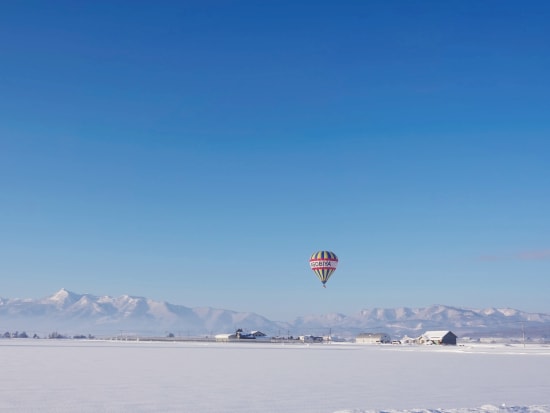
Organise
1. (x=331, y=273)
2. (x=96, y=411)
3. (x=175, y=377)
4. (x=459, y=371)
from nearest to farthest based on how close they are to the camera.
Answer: (x=96, y=411), (x=175, y=377), (x=459, y=371), (x=331, y=273)

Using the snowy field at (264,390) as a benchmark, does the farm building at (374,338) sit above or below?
above

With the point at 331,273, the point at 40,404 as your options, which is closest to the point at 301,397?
the point at 40,404

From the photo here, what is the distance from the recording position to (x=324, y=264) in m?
93.0

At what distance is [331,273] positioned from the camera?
93.6 m

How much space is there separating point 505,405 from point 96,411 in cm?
1227

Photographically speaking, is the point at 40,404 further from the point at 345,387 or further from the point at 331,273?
the point at 331,273

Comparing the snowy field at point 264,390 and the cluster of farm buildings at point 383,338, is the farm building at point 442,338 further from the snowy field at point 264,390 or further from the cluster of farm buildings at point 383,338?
the snowy field at point 264,390

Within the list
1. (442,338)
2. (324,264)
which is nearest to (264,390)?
(324,264)

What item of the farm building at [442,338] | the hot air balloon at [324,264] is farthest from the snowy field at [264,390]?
the farm building at [442,338]

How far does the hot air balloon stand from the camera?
93.0m

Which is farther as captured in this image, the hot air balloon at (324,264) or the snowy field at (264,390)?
the hot air balloon at (324,264)

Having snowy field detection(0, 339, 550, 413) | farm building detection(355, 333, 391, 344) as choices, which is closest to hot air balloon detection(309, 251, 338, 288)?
farm building detection(355, 333, 391, 344)

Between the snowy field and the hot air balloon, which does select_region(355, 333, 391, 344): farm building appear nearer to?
the hot air balloon

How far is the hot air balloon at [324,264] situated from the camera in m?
93.0
